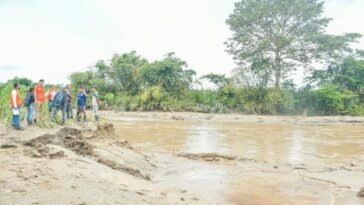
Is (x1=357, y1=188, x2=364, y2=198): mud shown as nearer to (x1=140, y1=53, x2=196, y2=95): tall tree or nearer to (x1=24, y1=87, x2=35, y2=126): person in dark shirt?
(x1=24, y1=87, x2=35, y2=126): person in dark shirt

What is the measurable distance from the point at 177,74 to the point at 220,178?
23256 millimetres

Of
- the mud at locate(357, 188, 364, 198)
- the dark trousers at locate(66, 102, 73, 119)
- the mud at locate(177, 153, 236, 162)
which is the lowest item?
the mud at locate(357, 188, 364, 198)

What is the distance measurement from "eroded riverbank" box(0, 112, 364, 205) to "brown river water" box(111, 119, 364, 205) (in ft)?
0.06

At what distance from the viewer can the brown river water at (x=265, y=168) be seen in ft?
26.0

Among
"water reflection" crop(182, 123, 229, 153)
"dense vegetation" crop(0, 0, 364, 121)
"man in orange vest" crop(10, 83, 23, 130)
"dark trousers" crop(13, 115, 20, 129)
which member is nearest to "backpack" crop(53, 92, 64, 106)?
"man in orange vest" crop(10, 83, 23, 130)

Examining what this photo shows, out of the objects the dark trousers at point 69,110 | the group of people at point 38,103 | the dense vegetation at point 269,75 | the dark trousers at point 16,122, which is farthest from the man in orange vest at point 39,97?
the dense vegetation at point 269,75

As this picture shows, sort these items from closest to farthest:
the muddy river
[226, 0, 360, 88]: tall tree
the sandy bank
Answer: the muddy river
the sandy bank
[226, 0, 360, 88]: tall tree

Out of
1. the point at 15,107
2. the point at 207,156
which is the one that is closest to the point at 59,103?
the point at 15,107

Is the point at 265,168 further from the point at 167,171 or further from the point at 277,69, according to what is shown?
the point at 277,69

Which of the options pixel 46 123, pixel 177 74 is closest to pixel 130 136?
pixel 46 123

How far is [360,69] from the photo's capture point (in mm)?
30953

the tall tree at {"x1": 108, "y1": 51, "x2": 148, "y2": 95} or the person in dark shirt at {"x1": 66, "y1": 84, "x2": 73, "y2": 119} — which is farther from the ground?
the tall tree at {"x1": 108, "y1": 51, "x2": 148, "y2": 95}

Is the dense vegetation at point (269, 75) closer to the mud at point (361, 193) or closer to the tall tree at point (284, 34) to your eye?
the tall tree at point (284, 34)

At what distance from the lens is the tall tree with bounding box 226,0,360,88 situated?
3097 cm
